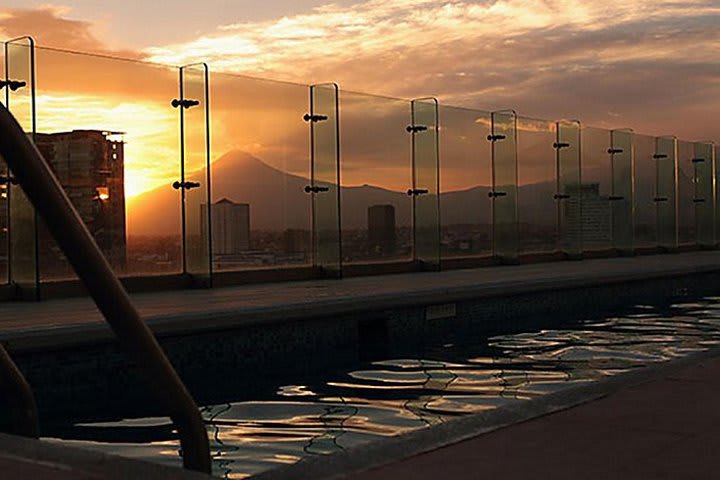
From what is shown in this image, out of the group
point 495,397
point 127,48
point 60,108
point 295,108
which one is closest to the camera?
point 495,397

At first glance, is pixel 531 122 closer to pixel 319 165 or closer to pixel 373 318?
pixel 319 165

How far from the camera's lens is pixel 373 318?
722 centimetres

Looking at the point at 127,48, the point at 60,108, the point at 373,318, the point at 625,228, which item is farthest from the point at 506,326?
the point at 625,228

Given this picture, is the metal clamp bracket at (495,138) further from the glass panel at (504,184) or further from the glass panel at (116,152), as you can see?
the glass panel at (116,152)

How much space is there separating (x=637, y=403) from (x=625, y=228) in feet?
41.9

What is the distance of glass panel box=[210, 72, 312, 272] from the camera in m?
9.34

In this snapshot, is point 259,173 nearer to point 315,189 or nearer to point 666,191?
point 315,189

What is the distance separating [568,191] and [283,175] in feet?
18.6

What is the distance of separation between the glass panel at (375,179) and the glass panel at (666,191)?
6.60 meters

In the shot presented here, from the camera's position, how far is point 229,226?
9.33 meters

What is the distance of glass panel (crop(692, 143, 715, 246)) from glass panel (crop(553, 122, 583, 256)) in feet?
13.3

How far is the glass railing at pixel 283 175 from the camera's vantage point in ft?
25.7

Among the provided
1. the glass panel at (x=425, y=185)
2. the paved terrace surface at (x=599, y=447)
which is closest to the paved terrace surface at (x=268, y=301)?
the glass panel at (x=425, y=185)

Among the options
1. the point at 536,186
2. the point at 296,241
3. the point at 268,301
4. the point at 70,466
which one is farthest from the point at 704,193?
the point at 70,466
